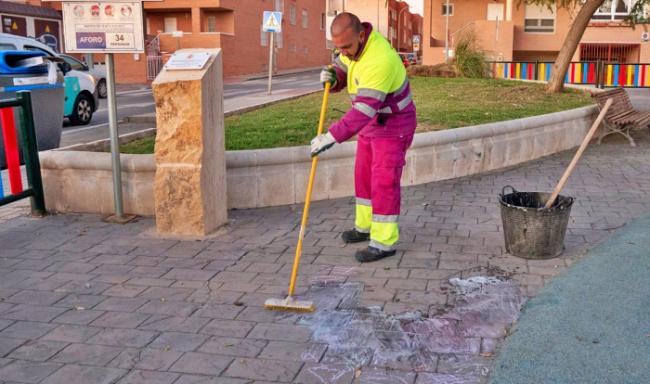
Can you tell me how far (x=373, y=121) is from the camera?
212 inches

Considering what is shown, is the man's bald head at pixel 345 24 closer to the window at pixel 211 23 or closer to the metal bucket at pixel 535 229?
the metal bucket at pixel 535 229

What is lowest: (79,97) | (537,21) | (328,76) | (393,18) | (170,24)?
(79,97)

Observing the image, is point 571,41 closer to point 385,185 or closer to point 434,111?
point 434,111

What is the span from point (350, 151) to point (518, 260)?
8.52ft

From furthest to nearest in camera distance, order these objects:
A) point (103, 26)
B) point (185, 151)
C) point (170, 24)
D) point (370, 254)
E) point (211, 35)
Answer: point (170, 24), point (211, 35), point (103, 26), point (185, 151), point (370, 254)

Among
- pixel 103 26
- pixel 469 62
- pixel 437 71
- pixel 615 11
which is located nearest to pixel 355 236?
pixel 103 26

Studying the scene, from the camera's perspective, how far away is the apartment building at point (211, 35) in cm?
3566

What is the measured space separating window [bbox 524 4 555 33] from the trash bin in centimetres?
2800

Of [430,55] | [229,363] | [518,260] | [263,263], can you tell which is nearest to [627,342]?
[518,260]

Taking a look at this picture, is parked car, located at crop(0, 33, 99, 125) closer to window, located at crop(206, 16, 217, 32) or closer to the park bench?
the park bench

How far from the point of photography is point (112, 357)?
383 cm

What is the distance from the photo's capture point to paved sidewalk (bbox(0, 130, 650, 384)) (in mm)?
3715

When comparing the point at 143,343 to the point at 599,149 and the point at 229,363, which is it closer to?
the point at 229,363

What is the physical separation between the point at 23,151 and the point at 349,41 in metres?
3.62
